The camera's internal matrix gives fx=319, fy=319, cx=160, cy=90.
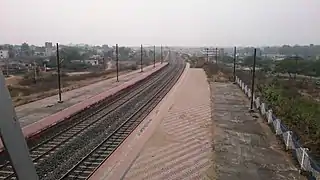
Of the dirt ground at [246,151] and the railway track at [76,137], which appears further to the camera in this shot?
the railway track at [76,137]

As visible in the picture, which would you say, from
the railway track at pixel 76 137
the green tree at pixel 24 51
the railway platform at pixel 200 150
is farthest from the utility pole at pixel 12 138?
the green tree at pixel 24 51

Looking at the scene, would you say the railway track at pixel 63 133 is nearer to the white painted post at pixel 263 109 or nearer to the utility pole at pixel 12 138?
the utility pole at pixel 12 138

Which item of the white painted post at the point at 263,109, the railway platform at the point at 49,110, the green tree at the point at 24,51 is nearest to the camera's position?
the railway platform at the point at 49,110

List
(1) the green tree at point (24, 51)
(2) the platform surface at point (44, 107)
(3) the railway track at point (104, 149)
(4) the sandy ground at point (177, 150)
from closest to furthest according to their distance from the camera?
1. (3) the railway track at point (104, 149)
2. (4) the sandy ground at point (177, 150)
3. (2) the platform surface at point (44, 107)
4. (1) the green tree at point (24, 51)

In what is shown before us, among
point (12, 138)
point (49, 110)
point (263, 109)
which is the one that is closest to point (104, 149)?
point (49, 110)

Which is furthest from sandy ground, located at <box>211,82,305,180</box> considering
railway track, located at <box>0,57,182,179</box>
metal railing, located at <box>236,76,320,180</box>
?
railway track, located at <box>0,57,182,179</box>

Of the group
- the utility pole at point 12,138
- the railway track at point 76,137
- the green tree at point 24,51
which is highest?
the green tree at point 24,51

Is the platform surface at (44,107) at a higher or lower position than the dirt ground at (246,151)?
higher

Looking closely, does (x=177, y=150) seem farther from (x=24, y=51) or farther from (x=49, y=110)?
(x=24, y=51)

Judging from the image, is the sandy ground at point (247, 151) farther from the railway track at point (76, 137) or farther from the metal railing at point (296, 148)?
the railway track at point (76, 137)

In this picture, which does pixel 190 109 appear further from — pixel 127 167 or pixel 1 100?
pixel 1 100

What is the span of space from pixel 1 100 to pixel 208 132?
13.2 metres

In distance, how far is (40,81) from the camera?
38.0m

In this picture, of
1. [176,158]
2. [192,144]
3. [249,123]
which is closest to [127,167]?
[176,158]
